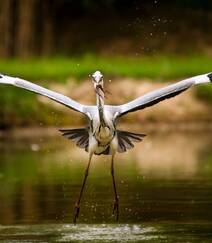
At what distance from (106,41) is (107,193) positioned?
2311 cm

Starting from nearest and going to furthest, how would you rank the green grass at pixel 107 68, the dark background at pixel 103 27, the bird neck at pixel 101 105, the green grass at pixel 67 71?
the bird neck at pixel 101 105, the green grass at pixel 67 71, the green grass at pixel 107 68, the dark background at pixel 103 27

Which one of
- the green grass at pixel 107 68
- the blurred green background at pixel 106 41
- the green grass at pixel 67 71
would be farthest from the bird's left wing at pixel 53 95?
the blurred green background at pixel 106 41

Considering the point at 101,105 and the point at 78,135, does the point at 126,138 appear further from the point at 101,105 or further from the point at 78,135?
the point at 101,105

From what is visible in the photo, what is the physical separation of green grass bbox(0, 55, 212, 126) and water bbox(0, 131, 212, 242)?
2999 millimetres

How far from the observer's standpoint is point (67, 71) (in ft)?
99.7

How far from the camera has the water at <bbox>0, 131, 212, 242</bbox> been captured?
13.3m

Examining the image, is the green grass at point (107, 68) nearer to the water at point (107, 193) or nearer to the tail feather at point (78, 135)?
the water at point (107, 193)

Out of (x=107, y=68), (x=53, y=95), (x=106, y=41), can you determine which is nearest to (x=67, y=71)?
(x=107, y=68)

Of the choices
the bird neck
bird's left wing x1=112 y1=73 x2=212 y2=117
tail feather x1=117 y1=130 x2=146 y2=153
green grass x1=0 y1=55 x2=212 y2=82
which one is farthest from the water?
green grass x1=0 y1=55 x2=212 y2=82

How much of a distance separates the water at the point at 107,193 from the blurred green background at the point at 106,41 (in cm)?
555

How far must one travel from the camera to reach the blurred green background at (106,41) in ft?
99.0

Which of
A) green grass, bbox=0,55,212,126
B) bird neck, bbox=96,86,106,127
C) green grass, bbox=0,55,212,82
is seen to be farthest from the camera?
green grass, bbox=0,55,212,82

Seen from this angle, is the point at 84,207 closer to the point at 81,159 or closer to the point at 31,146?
the point at 81,159

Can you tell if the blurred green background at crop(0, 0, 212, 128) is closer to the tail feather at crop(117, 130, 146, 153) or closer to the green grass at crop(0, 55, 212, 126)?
the green grass at crop(0, 55, 212, 126)
